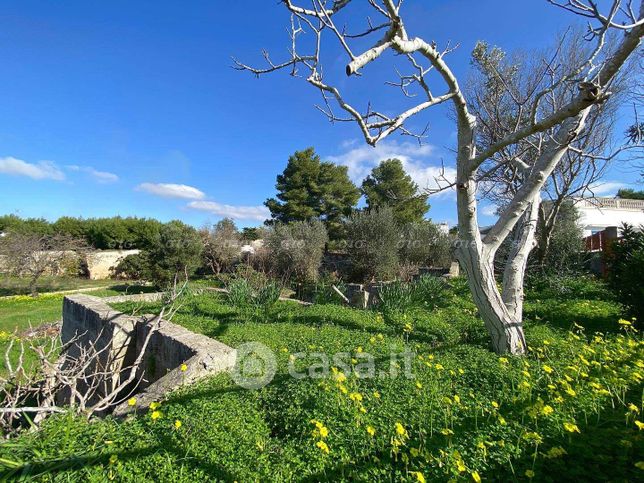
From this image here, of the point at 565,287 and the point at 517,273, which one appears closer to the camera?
the point at 517,273

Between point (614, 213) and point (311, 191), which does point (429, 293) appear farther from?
point (614, 213)

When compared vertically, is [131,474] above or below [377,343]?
below

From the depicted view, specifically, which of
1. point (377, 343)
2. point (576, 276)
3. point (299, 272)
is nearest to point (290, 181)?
point (299, 272)

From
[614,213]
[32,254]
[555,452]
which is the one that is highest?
[614,213]

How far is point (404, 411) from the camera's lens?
2496mm

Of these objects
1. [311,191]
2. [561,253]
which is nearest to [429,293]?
[561,253]

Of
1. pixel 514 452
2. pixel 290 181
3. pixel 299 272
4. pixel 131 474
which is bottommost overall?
pixel 131 474

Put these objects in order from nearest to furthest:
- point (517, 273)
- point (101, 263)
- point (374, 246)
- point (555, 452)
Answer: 1. point (555, 452)
2. point (517, 273)
3. point (374, 246)
4. point (101, 263)

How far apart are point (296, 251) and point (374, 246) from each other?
115 inches

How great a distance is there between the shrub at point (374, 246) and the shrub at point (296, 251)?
1.43m

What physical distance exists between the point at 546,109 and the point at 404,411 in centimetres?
986

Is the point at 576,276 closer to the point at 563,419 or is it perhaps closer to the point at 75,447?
the point at 563,419

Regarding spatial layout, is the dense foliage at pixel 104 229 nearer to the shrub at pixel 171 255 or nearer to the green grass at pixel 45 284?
the green grass at pixel 45 284

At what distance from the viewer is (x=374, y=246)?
12.1 metres
